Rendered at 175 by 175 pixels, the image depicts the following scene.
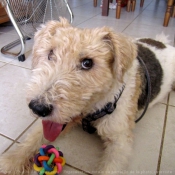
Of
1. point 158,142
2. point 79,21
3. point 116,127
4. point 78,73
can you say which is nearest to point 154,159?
point 158,142

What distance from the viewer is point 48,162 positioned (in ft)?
2.56

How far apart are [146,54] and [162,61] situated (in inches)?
7.4

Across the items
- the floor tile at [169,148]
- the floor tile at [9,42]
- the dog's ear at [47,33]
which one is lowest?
the floor tile at [169,148]

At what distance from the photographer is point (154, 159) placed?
100cm

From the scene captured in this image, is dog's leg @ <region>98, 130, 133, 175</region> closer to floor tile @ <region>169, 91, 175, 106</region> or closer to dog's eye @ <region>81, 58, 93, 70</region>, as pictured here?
dog's eye @ <region>81, 58, 93, 70</region>

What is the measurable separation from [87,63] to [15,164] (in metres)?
0.62

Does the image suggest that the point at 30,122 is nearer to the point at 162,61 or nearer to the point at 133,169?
the point at 133,169

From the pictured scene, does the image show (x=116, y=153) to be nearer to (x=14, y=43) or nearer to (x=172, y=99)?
(x=172, y=99)

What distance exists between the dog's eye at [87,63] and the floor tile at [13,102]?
24.7 inches

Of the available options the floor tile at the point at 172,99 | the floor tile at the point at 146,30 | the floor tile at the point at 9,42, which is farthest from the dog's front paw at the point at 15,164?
the floor tile at the point at 146,30

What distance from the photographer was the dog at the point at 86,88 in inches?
28.4

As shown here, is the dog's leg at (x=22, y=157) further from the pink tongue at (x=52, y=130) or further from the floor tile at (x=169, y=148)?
the floor tile at (x=169, y=148)

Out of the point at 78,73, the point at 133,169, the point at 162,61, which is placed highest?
the point at 78,73

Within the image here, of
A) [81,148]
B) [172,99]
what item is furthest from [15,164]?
[172,99]
